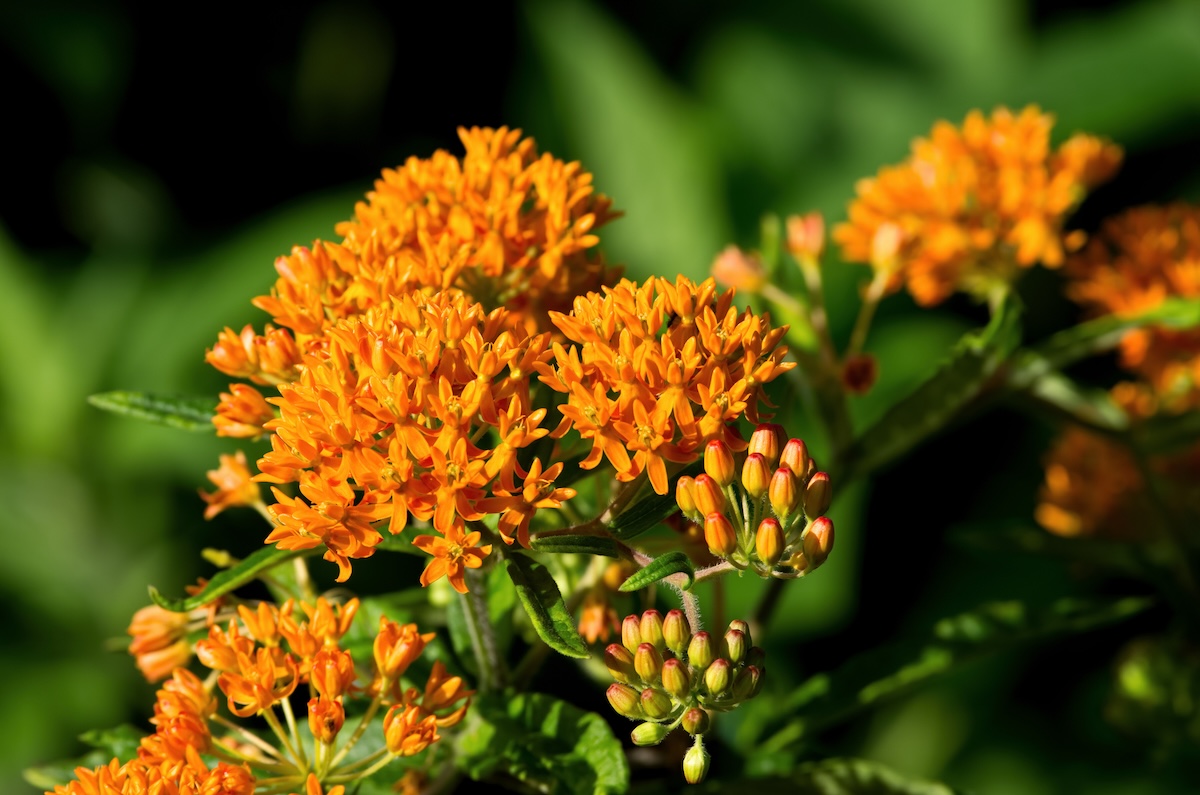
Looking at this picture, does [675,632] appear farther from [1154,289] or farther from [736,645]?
[1154,289]

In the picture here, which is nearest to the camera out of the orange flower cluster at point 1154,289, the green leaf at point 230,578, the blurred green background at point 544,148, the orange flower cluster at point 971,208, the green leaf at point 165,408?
the green leaf at point 230,578

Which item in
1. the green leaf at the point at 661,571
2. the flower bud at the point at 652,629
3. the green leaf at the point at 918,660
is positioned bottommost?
the green leaf at the point at 918,660

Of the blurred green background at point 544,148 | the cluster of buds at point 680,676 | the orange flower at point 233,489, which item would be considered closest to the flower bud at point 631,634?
the cluster of buds at point 680,676

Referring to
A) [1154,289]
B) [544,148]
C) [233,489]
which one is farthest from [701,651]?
[544,148]

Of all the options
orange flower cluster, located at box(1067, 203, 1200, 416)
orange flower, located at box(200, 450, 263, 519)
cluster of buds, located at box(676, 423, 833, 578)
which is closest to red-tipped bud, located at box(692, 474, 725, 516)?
cluster of buds, located at box(676, 423, 833, 578)

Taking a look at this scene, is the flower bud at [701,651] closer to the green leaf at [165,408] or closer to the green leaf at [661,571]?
the green leaf at [661,571]
